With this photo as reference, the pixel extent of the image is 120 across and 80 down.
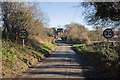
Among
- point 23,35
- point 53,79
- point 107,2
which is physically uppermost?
point 107,2

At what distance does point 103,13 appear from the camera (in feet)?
75.0

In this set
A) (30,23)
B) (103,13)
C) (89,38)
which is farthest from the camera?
(89,38)

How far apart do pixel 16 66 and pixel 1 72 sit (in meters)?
3.29

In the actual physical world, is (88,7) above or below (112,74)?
above

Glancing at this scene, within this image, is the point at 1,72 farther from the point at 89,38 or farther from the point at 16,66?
the point at 89,38

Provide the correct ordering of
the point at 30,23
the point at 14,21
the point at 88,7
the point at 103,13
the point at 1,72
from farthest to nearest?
the point at 30,23
the point at 14,21
the point at 88,7
the point at 103,13
the point at 1,72

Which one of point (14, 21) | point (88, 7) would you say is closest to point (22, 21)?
point (14, 21)

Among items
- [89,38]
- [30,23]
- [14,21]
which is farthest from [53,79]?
[89,38]

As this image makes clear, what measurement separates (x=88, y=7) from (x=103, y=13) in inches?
159

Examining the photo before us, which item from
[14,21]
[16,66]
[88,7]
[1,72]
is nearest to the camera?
[1,72]

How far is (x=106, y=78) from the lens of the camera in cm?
1563

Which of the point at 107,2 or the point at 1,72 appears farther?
the point at 107,2

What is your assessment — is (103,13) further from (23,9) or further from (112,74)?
(23,9)

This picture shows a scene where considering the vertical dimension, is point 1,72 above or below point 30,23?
below
